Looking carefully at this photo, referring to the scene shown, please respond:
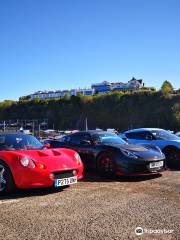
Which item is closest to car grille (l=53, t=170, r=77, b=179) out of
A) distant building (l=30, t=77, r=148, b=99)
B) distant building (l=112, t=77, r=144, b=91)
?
distant building (l=30, t=77, r=148, b=99)

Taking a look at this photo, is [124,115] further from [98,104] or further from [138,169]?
[138,169]

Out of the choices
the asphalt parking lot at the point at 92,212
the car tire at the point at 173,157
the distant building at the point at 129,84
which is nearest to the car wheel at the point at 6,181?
the asphalt parking lot at the point at 92,212

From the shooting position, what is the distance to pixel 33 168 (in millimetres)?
7191

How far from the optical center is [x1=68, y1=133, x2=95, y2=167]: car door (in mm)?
10266

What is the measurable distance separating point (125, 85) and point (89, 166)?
130827 millimetres

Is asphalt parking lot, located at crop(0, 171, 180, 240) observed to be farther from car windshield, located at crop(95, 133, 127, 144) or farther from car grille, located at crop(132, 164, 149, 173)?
car windshield, located at crop(95, 133, 127, 144)

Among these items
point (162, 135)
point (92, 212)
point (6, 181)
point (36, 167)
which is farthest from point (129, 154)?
point (92, 212)

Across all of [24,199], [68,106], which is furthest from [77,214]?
[68,106]

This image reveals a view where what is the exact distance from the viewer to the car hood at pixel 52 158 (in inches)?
292

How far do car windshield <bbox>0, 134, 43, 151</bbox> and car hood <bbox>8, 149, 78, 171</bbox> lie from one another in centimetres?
39

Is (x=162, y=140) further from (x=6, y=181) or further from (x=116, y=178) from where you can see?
(x=6, y=181)

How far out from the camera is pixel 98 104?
7519cm

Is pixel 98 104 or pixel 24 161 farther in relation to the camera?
pixel 98 104

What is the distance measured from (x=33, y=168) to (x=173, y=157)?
20.1ft
